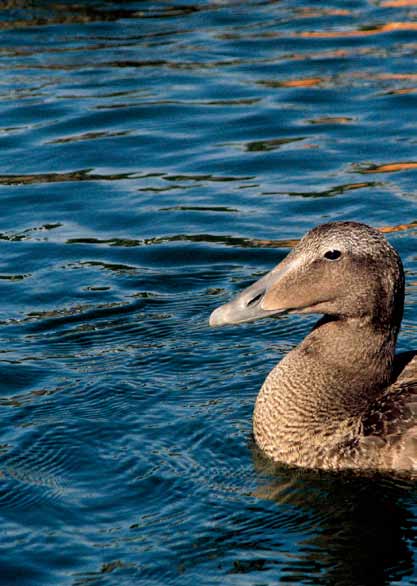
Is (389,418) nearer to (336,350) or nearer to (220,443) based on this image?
(336,350)

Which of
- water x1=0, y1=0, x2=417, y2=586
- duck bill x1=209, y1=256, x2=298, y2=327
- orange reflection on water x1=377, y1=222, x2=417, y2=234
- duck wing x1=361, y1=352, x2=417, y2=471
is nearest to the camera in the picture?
water x1=0, y1=0, x2=417, y2=586

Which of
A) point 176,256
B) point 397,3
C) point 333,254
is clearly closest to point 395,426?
point 333,254

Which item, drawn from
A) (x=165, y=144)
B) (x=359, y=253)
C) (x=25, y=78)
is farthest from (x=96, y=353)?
(x=25, y=78)

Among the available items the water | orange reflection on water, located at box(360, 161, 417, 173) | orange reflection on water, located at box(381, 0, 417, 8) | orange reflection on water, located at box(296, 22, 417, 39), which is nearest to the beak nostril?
the water

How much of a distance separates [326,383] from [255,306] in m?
0.58

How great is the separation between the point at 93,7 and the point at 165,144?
4.39 meters

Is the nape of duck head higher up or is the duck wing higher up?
the nape of duck head

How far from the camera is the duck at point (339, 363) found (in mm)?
6605

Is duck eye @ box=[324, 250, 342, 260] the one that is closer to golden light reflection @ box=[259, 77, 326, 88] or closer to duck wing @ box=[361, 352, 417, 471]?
duck wing @ box=[361, 352, 417, 471]

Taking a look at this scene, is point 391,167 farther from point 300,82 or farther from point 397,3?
point 397,3

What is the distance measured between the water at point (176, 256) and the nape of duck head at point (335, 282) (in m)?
0.83

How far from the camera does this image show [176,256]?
9.94 m

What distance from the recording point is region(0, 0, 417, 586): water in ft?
20.0

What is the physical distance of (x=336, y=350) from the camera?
22.4 feet
